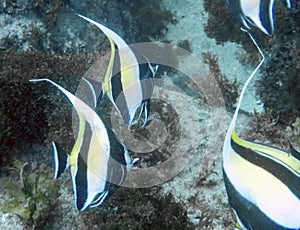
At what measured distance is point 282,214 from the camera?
178 cm

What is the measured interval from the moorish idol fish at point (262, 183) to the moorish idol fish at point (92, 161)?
664 mm

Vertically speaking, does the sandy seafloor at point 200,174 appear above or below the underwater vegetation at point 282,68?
below

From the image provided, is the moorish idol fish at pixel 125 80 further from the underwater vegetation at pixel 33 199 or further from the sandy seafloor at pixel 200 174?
the sandy seafloor at pixel 200 174

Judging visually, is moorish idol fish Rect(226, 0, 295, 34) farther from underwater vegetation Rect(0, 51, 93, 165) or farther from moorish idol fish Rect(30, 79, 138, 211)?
underwater vegetation Rect(0, 51, 93, 165)

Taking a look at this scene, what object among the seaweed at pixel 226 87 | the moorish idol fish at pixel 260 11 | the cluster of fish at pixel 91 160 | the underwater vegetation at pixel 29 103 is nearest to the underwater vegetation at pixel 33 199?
the underwater vegetation at pixel 29 103

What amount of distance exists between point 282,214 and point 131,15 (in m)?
6.86

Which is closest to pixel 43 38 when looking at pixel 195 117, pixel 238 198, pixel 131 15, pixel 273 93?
pixel 195 117

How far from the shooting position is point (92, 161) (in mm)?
2174

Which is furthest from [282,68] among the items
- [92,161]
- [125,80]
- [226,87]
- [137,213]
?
[92,161]

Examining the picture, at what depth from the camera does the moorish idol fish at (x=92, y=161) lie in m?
2.15

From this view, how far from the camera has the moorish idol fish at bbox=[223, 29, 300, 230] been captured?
179 centimetres

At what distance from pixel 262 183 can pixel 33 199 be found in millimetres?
2457

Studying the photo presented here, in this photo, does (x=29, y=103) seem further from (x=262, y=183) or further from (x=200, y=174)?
(x=262, y=183)

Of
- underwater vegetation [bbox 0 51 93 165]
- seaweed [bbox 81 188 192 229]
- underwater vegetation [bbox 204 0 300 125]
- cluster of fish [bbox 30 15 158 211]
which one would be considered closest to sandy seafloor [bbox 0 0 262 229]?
seaweed [bbox 81 188 192 229]
